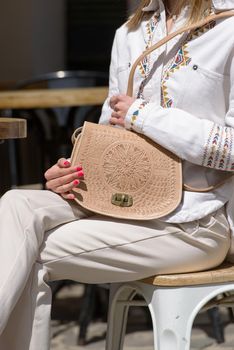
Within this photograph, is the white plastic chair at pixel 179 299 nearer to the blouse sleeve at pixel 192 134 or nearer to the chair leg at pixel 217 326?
the blouse sleeve at pixel 192 134

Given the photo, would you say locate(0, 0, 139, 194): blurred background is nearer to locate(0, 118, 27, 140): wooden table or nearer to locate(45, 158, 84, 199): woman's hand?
locate(0, 118, 27, 140): wooden table

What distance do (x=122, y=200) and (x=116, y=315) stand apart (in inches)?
16.8

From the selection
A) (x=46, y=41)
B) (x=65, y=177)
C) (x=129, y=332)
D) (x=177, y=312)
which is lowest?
(x=129, y=332)

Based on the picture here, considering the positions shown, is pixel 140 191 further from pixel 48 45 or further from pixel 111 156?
pixel 48 45

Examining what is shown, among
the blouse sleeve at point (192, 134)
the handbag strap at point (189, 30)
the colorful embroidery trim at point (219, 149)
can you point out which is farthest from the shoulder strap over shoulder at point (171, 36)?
the colorful embroidery trim at point (219, 149)

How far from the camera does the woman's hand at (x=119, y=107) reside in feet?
7.85

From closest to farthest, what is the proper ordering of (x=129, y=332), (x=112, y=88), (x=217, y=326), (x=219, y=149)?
(x=219, y=149), (x=112, y=88), (x=217, y=326), (x=129, y=332)

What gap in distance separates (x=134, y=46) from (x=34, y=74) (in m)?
3.56

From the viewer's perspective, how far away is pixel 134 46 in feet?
8.43

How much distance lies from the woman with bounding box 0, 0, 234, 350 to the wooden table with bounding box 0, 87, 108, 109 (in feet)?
4.81

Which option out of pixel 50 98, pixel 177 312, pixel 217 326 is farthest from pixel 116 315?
pixel 50 98

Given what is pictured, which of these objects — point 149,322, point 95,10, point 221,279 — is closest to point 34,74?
point 95,10

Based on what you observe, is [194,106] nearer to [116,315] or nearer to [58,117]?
[116,315]

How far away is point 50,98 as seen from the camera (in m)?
3.87
